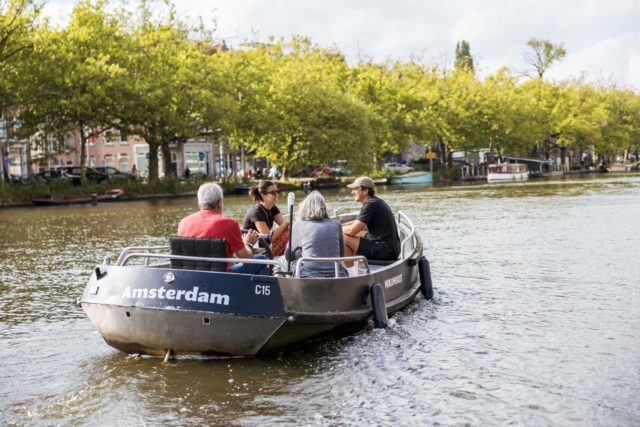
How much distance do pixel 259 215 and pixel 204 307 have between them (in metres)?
4.08

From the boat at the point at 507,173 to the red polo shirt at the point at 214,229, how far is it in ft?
239

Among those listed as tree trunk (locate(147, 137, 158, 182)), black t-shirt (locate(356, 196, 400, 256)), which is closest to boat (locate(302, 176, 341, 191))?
tree trunk (locate(147, 137, 158, 182))

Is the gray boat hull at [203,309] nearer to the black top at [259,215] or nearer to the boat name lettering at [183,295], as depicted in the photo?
the boat name lettering at [183,295]

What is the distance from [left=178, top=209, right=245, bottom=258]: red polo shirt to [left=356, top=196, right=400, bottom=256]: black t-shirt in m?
3.55

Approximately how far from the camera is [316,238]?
1105cm

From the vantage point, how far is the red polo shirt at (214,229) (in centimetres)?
1016

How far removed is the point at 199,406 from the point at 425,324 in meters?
4.64

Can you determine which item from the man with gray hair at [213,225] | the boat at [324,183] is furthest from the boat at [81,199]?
the man with gray hair at [213,225]

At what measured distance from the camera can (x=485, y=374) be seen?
9625mm

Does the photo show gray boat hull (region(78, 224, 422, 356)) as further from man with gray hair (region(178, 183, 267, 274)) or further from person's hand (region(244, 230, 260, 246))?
person's hand (region(244, 230, 260, 246))

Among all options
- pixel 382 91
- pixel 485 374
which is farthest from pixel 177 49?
pixel 485 374

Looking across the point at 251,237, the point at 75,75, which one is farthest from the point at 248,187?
the point at 251,237

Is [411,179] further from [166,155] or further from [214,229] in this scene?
[214,229]

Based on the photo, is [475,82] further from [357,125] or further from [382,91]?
[357,125]
